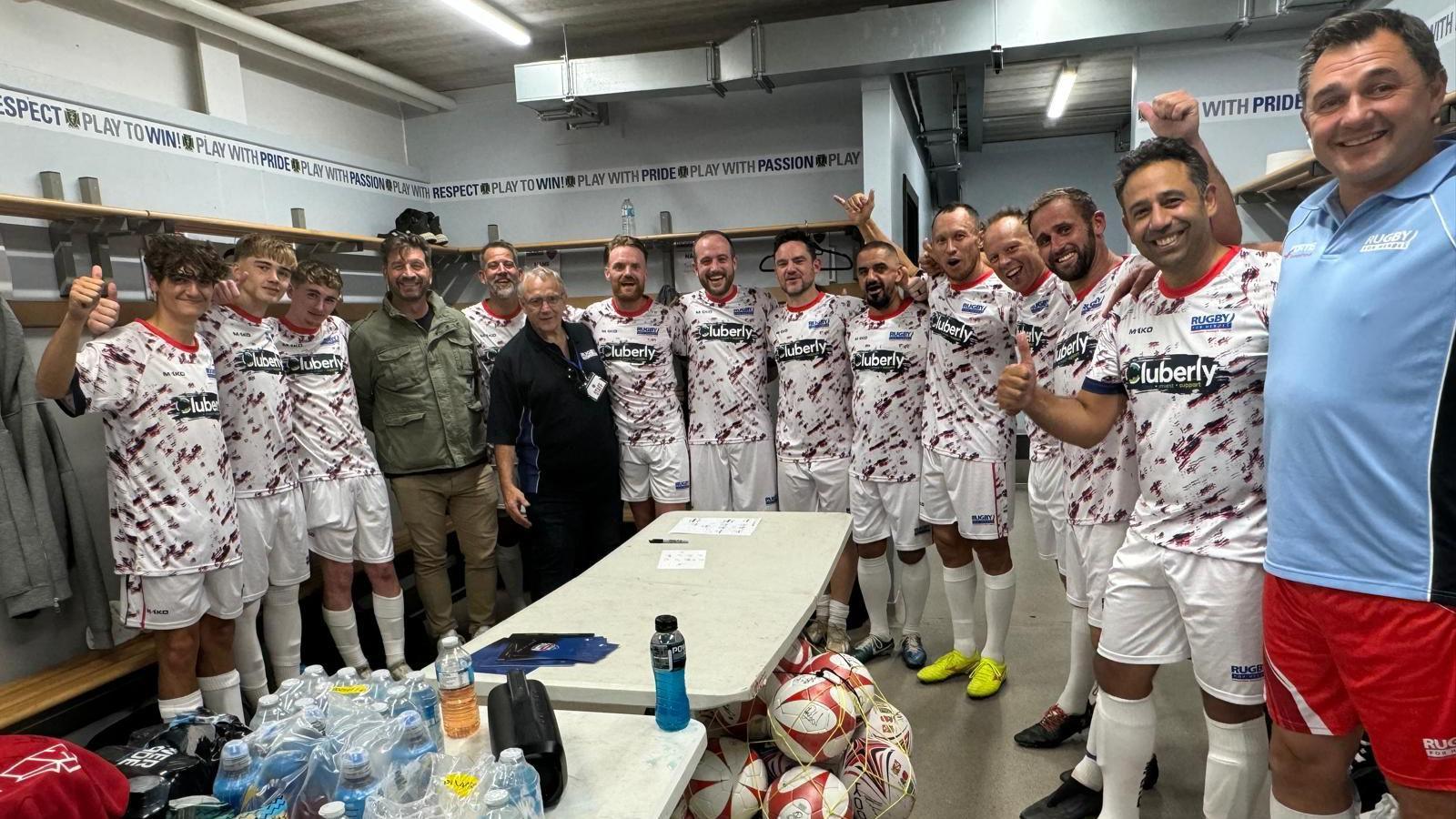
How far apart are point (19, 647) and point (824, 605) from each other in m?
3.22

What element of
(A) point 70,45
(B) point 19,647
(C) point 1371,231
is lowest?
(B) point 19,647

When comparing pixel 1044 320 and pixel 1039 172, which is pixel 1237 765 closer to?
pixel 1044 320

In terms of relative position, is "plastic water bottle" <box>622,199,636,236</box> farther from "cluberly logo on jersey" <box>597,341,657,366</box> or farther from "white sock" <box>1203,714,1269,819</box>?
"white sock" <box>1203,714,1269,819</box>

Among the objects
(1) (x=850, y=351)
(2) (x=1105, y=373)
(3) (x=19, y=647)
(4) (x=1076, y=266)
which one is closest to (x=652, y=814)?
(2) (x=1105, y=373)

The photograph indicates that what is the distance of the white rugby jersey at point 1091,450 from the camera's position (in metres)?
2.09

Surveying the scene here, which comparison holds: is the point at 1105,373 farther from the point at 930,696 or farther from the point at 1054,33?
the point at 1054,33

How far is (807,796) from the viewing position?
Result: 1.68 meters

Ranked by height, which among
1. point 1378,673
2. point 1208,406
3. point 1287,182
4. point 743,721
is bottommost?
point 743,721

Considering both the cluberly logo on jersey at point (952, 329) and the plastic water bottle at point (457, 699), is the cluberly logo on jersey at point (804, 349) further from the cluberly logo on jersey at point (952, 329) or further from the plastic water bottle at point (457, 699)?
the plastic water bottle at point (457, 699)

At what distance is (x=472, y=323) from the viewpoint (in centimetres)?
386

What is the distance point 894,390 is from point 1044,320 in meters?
→ 0.69

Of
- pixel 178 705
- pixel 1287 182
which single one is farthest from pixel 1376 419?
pixel 1287 182

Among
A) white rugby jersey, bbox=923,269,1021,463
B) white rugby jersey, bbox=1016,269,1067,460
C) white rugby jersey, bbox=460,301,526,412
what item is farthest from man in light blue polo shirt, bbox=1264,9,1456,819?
white rugby jersey, bbox=460,301,526,412

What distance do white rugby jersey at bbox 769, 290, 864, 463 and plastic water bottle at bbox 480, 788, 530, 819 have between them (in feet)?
8.26
